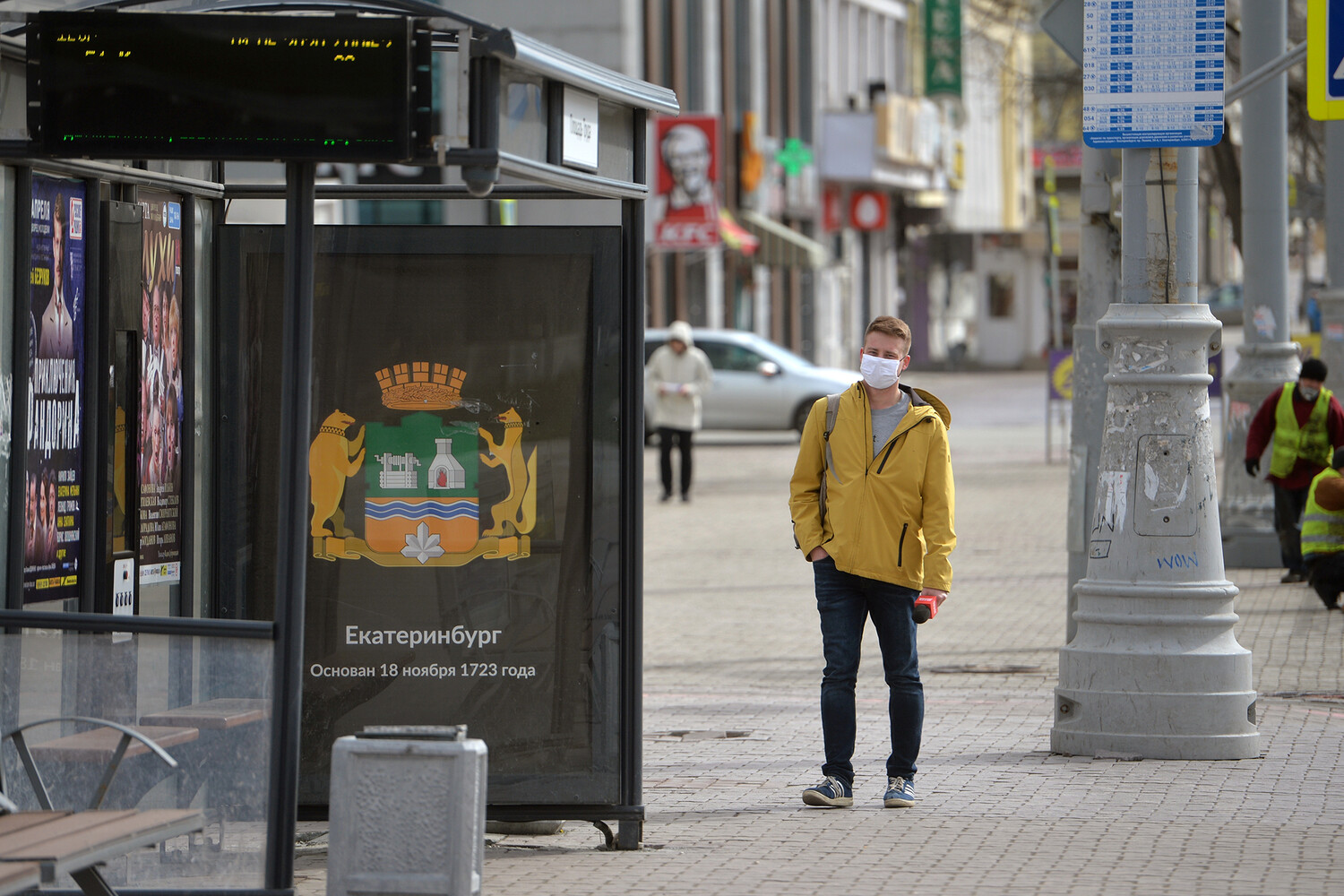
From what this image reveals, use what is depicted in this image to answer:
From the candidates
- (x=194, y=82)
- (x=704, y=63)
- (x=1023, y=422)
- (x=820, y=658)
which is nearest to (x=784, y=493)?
(x=820, y=658)

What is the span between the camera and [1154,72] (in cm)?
818

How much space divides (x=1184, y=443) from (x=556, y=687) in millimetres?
2956

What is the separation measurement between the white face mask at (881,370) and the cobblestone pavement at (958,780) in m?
1.44

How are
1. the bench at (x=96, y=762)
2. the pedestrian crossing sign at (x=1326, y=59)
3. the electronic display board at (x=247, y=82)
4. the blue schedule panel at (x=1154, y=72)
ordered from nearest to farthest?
the electronic display board at (x=247, y=82) < the bench at (x=96, y=762) < the blue schedule panel at (x=1154, y=72) < the pedestrian crossing sign at (x=1326, y=59)

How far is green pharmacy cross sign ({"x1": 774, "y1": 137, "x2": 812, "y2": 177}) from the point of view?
45938mm

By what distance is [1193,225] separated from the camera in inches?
328

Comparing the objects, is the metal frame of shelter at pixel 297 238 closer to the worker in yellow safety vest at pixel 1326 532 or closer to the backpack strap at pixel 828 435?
the backpack strap at pixel 828 435

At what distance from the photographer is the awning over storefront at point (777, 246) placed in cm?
4353

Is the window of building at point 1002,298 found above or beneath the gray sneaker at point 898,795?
above

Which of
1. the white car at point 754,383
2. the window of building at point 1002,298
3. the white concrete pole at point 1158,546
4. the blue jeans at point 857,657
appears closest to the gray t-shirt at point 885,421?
the blue jeans at point 857,657

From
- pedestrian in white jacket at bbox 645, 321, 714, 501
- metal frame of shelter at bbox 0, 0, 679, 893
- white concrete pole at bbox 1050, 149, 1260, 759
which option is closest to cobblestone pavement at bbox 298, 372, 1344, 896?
white concrete pole at bbox 1050, 149, 1260, 759

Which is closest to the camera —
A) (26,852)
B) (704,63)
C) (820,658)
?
(26,852)

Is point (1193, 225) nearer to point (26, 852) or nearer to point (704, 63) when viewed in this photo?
point (26, 852)

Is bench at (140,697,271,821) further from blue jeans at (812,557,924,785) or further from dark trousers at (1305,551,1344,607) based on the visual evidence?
dark trousers at (1305,551,1344,607)
